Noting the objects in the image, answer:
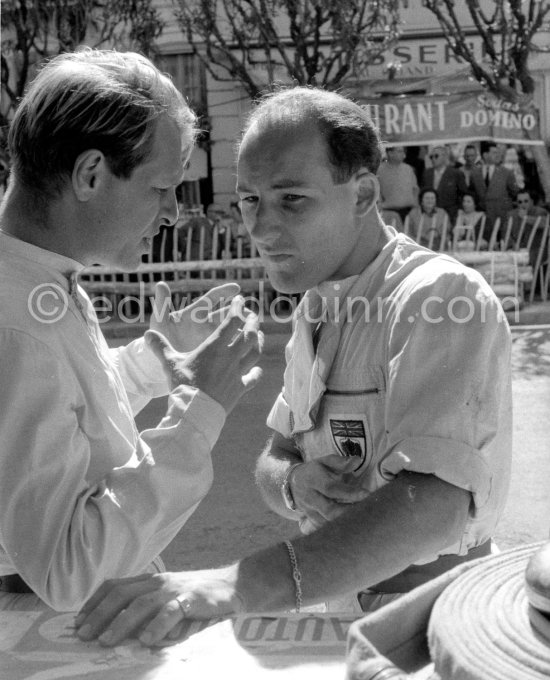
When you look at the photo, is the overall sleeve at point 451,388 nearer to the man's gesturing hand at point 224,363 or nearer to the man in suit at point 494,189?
the man's gesturing hand at point 224,363

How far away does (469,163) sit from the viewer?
14969mm

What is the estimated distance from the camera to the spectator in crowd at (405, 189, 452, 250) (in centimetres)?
1342

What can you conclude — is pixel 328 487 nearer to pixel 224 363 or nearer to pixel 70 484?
pixel 224 363

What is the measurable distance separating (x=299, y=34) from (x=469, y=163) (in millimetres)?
3625

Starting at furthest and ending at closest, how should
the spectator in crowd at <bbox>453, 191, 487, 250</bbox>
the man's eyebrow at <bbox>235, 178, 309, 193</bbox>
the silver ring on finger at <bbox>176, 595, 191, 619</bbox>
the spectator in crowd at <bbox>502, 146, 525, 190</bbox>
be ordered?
the spectator in crowd at <bbox>502, 146, 525, 190</bbox> < the spectator in crowd at <bbox>453, 191, 487, 250</bbox> < the man's eyebrow at <bbox>235, 178, 309, 193</bbox> < the silver ring on finger at <bbox>176, 595, 191, 619</bbox>

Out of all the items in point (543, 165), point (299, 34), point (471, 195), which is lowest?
point (471, 195)

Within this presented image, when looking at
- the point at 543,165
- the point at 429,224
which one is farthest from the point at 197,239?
the point at 543,165

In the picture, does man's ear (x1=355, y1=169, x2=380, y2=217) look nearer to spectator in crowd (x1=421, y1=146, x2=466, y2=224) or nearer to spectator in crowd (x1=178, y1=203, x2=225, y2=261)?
spectator in crowd (x1=178, y1=203, x2=225, y2=261)

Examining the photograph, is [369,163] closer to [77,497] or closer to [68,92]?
[68,92]

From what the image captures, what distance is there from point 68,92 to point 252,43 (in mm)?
16701

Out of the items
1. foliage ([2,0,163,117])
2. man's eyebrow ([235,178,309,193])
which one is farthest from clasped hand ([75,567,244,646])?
foliage ([2,0,163,117])

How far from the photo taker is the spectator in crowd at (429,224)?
44.0 feet

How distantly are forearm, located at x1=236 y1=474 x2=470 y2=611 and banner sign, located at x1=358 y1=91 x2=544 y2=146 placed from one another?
12.5 m

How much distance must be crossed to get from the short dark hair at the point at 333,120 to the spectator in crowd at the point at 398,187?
40.0ft
